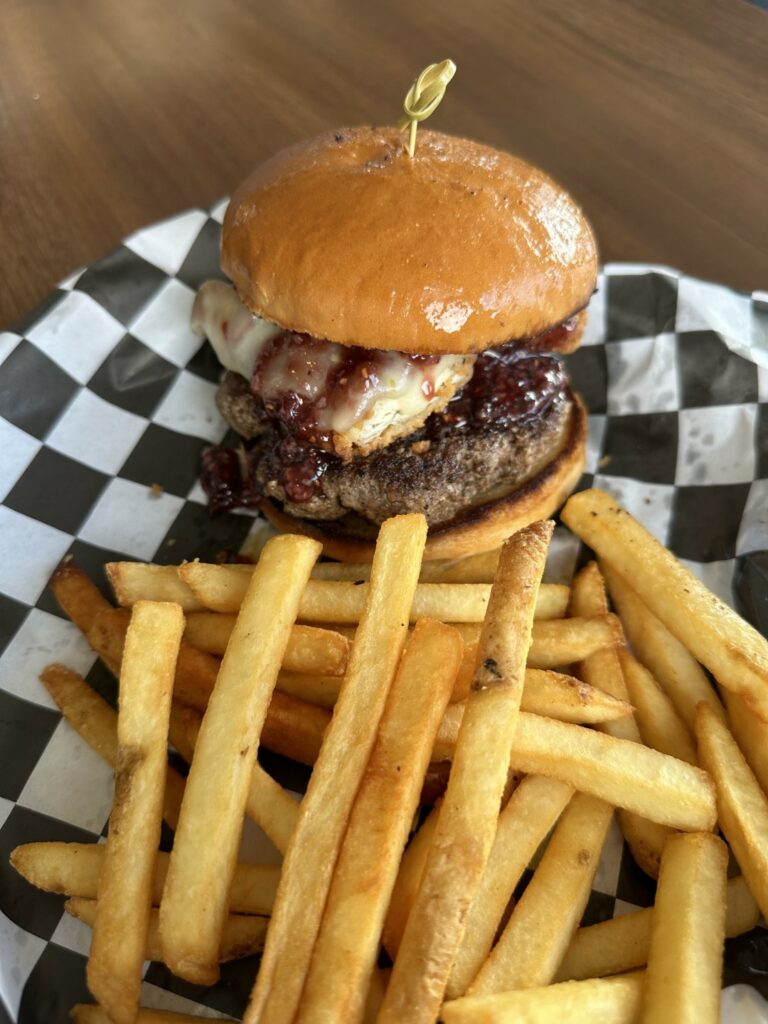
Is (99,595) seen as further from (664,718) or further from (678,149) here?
(678,149)

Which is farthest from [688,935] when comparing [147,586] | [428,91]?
[428,91]

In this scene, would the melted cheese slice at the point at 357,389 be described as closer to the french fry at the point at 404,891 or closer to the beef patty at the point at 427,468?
the beef patty at the point at 427,468

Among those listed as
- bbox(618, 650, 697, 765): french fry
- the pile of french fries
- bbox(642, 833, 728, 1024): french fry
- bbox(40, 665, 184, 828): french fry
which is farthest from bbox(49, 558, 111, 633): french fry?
bbox(642, 833, 728, 1024): french fry

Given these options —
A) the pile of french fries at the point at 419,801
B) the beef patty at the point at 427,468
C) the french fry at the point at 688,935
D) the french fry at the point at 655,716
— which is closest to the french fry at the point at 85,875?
the pile of french fries at the point at 419,801

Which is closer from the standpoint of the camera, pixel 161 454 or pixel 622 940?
pixel 622 940

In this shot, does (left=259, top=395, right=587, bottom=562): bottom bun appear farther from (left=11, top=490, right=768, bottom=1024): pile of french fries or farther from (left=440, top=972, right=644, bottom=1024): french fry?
(left=440, top=972, right=644, bottom=1024): french fry

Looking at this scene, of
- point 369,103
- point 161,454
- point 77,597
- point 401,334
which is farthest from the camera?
point 369,103

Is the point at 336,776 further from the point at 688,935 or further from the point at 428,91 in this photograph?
the point at 428,91
